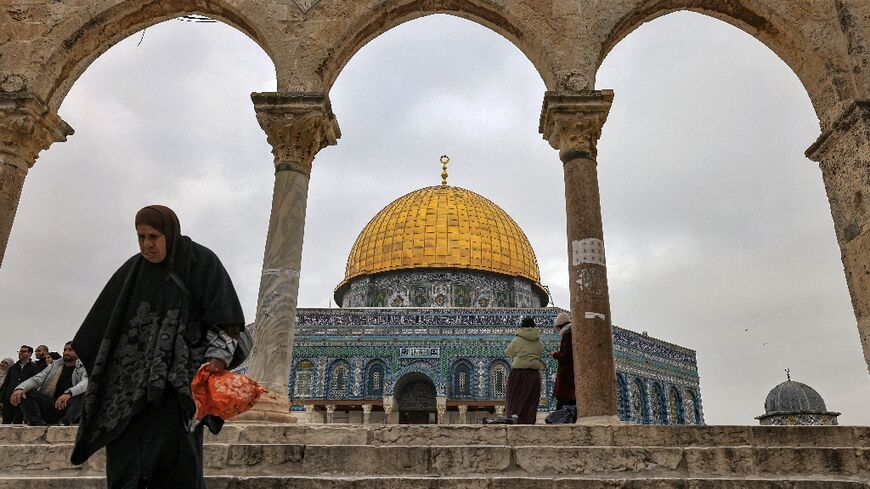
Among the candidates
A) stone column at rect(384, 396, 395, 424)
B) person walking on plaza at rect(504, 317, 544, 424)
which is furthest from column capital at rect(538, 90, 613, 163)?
stone column at rect(384, 396, 395, 424)

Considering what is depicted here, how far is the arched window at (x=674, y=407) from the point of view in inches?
878

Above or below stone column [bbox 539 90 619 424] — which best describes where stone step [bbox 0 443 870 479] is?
below

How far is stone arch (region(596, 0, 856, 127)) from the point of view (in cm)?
640

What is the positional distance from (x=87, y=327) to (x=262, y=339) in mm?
3380

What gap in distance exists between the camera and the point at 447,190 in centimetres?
2711

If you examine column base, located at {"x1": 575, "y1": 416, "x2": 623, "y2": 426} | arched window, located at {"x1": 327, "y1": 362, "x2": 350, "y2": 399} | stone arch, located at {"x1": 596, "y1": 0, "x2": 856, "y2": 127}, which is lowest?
column base, located at {"x1": 575, "y1": 416, "x2": 623, "y2": 426}

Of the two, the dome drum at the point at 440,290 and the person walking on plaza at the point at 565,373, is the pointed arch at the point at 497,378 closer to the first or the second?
the dome drum at the point at 440,290

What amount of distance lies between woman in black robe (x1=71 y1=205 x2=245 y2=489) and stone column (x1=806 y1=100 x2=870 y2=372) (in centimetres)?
599

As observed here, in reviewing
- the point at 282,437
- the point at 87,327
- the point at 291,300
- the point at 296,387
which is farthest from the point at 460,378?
the point at 87,327

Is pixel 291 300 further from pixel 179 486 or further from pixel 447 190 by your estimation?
pixel 447 190

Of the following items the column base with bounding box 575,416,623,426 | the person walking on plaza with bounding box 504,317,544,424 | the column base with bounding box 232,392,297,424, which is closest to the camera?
the column base with bounding box 232,392,297,424

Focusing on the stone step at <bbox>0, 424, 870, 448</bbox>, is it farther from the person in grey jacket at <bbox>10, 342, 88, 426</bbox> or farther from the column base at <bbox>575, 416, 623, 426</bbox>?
the person in grey jacket at <bbox>10, 342, 88, 426</bbox>

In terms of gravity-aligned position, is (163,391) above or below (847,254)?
below

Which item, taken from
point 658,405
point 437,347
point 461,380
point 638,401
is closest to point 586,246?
point 461,380
